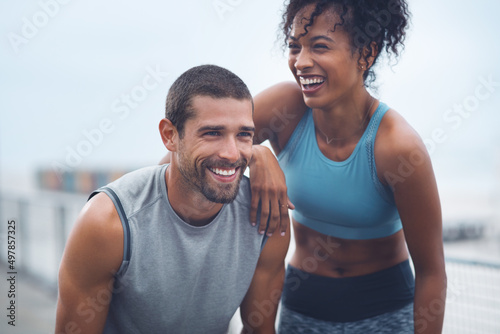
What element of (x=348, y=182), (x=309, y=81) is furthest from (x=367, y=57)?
(x=348, y=182)

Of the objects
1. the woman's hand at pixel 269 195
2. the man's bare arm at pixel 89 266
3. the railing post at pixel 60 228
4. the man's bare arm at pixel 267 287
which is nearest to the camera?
the man's bare arm at pixel 89 266

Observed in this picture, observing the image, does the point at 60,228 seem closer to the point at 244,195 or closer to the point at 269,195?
the point at 244,195

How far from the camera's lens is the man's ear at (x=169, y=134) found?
73.7 inches

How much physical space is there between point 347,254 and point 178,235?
0.77m

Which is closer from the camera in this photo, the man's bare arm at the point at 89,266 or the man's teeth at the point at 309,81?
the man's bare arm at the point at 89,266

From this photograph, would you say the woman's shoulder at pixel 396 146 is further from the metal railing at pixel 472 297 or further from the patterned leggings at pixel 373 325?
the metal railing at pixel 472 297

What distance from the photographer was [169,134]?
1.89 meters

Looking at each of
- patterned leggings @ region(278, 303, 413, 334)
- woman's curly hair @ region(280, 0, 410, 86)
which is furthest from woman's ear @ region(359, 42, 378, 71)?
patterned leggings @ region(278, 303, 413, 334)

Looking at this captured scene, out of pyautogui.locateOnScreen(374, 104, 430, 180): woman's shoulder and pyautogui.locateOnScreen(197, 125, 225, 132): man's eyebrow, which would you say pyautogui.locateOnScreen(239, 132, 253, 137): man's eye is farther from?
pyautogui.locateOnScreen(374, 104, 430, 180): woman's shoulder

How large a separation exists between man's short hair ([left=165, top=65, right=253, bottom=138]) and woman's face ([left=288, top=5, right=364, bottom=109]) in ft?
0.84

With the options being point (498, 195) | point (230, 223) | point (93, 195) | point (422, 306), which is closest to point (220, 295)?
point (230, 223)

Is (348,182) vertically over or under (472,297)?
over

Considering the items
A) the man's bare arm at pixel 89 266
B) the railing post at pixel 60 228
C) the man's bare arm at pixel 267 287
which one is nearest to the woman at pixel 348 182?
the man's bare arm at pixel 267 287

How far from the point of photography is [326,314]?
6.82 feet
